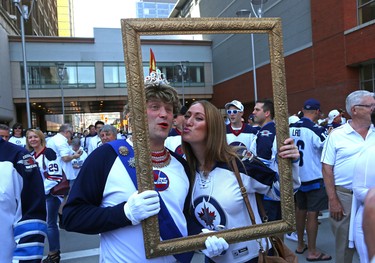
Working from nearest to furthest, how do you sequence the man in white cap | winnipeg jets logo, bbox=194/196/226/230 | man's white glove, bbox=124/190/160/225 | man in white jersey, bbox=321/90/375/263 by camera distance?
man's white glove, bbox=124/190/160/225 → winnipeg jets logo, bbox=194/196/226/230 → man in white jersey, bbox=321/90/375/263 → the man in white cap

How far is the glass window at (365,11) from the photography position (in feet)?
47.3

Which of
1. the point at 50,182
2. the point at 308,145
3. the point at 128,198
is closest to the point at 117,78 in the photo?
the point at 50,182

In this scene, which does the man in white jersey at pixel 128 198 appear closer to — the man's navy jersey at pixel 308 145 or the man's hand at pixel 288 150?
the man's hand at pixel 288 150

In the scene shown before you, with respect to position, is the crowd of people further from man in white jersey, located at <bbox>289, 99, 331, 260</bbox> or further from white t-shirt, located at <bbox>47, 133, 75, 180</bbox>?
white t-shirt, located at <bbox>47, 133, 75, 180</bbox>

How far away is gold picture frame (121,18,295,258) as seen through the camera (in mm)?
1677

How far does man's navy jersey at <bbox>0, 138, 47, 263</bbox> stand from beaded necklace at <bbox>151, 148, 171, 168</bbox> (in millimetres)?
725

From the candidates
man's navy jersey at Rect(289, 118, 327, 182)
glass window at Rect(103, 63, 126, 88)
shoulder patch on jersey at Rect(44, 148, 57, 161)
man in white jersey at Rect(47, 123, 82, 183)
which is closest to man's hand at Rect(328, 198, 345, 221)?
man's navy jersey at Rect(289, 118, 327, 182)

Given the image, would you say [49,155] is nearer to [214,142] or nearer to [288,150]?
[214,142]

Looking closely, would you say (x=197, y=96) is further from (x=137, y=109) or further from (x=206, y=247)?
(x=206, y=247)

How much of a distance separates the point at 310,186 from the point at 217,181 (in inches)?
121

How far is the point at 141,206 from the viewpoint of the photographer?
1.62 m

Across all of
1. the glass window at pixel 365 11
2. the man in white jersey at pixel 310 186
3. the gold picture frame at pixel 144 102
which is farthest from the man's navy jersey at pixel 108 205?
the glass window at pixel 365 11

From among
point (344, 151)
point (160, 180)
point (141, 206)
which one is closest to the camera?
point (141, 206)

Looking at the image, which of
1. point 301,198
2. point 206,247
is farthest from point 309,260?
point 206,247
